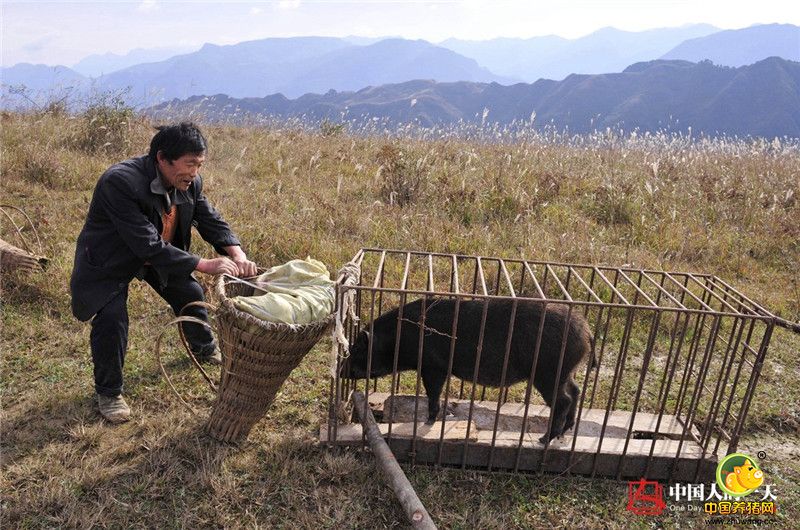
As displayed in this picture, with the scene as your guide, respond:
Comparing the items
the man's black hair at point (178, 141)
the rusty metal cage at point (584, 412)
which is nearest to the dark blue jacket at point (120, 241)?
the man's black hair at point (178, 141)

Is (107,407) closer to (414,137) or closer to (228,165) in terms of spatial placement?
(228,165)

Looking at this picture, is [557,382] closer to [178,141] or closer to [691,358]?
[691,358]

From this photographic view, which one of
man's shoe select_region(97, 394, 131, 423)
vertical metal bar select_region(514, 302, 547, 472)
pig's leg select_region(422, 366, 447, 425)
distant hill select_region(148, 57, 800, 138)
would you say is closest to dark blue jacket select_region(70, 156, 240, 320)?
man's shoe select_region(97, 394, 131, 423)

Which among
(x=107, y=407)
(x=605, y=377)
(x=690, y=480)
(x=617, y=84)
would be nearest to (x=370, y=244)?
(x=605, y=377)

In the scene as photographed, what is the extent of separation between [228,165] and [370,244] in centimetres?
439

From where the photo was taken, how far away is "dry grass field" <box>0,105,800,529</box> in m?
2.94

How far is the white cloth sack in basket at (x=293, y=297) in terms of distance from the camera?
2.89m

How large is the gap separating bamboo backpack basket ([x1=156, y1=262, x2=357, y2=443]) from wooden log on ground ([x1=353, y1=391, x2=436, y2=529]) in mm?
603

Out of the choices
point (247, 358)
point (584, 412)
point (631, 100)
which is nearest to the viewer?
point (247, 358)

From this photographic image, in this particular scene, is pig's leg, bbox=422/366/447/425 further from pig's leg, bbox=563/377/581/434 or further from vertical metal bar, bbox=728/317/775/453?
vertical metal bar, bbox=728/317/775/453

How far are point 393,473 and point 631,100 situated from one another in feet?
447

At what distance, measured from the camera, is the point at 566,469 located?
3.29 metres

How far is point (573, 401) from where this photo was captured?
3.40m

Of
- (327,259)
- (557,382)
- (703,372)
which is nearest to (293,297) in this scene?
(557,382)
